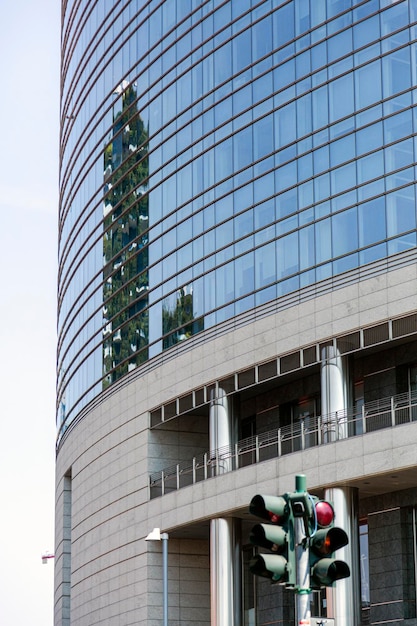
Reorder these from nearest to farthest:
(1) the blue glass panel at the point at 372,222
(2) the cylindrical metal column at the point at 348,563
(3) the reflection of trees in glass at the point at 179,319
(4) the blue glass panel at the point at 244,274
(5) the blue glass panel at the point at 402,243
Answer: (5) the blue glass panel at the point at 402,243 → (2) the cylindrical metal column at the point at 348,563 → (1) the blue glass panel at the point at 372,222 → (4) the blue glass panel at the point at 244,274 → (3) the reflection of trees in glass at the point at 179,319

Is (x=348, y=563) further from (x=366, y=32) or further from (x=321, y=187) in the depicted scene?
(x=366, y=32)

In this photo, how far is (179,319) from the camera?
50562mm

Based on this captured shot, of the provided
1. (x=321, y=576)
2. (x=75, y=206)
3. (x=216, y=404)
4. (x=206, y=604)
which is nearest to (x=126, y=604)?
(x=206, y=604)

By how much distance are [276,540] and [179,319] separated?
127 ft

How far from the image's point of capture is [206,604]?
5181 centimetres

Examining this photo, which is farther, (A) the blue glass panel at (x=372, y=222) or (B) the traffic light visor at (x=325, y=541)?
(A) the blue glass panel at (x=372, y=222)

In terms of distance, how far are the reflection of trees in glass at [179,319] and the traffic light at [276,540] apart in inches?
1439

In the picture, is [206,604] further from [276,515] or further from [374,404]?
[276,515]

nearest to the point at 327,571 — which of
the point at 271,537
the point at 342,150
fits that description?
the point at 271,537

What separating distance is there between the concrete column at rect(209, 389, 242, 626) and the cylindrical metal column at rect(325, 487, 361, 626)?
22.1ft

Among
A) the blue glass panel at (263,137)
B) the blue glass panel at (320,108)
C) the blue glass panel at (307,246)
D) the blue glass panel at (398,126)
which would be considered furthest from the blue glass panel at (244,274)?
the blue glass panel at (398,126)

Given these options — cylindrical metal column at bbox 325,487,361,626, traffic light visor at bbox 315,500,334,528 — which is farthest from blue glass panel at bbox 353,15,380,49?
traffic light visor at bbox 315,500,334,528

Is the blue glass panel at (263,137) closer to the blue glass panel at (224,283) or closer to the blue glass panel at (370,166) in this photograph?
the blue glass panel at (224,283)

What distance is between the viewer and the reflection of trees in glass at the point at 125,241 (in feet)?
180
